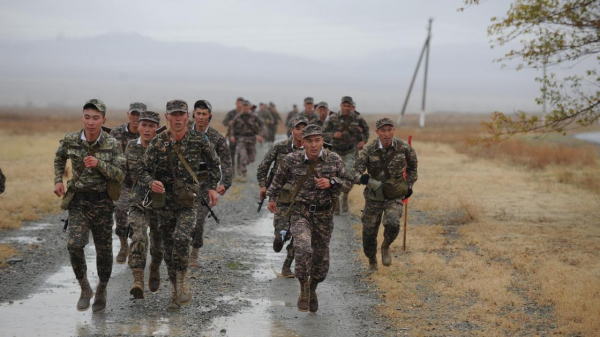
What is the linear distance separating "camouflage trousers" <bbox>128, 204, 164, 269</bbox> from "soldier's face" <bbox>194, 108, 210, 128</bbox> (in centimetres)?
159

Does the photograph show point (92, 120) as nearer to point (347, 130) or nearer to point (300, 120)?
point (300, 120)

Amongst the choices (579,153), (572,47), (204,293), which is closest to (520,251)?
(572,47)

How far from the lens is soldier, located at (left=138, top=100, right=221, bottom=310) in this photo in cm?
720

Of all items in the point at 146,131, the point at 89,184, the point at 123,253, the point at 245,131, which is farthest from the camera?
the point at 245,131

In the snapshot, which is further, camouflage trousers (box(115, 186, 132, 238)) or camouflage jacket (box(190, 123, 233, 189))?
camouflage trousers (box(115, 186, 132, 238))

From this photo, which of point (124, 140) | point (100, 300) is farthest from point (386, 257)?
point (100, 300)

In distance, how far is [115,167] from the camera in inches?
278

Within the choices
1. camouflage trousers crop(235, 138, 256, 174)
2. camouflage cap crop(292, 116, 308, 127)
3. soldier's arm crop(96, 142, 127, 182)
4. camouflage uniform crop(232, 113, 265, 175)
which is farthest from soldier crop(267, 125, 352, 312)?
camouflage trousers crop(235, 138, 256, 174)

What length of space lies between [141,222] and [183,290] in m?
1.01

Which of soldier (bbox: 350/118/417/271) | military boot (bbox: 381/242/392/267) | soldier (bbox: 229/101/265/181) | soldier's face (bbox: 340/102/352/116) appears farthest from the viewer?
soldier (bbox: 229/101/265/181)

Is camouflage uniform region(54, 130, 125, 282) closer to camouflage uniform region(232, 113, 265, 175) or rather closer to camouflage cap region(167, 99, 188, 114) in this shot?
camouflage cap region(167, 99, 188, 114)

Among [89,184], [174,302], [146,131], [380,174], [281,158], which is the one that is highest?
[146,131]

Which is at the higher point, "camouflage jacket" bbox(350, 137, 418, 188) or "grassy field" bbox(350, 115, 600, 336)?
"camouflage jacket" bbox(350, 137, 418, 188)

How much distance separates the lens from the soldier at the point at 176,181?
7.20 metres
